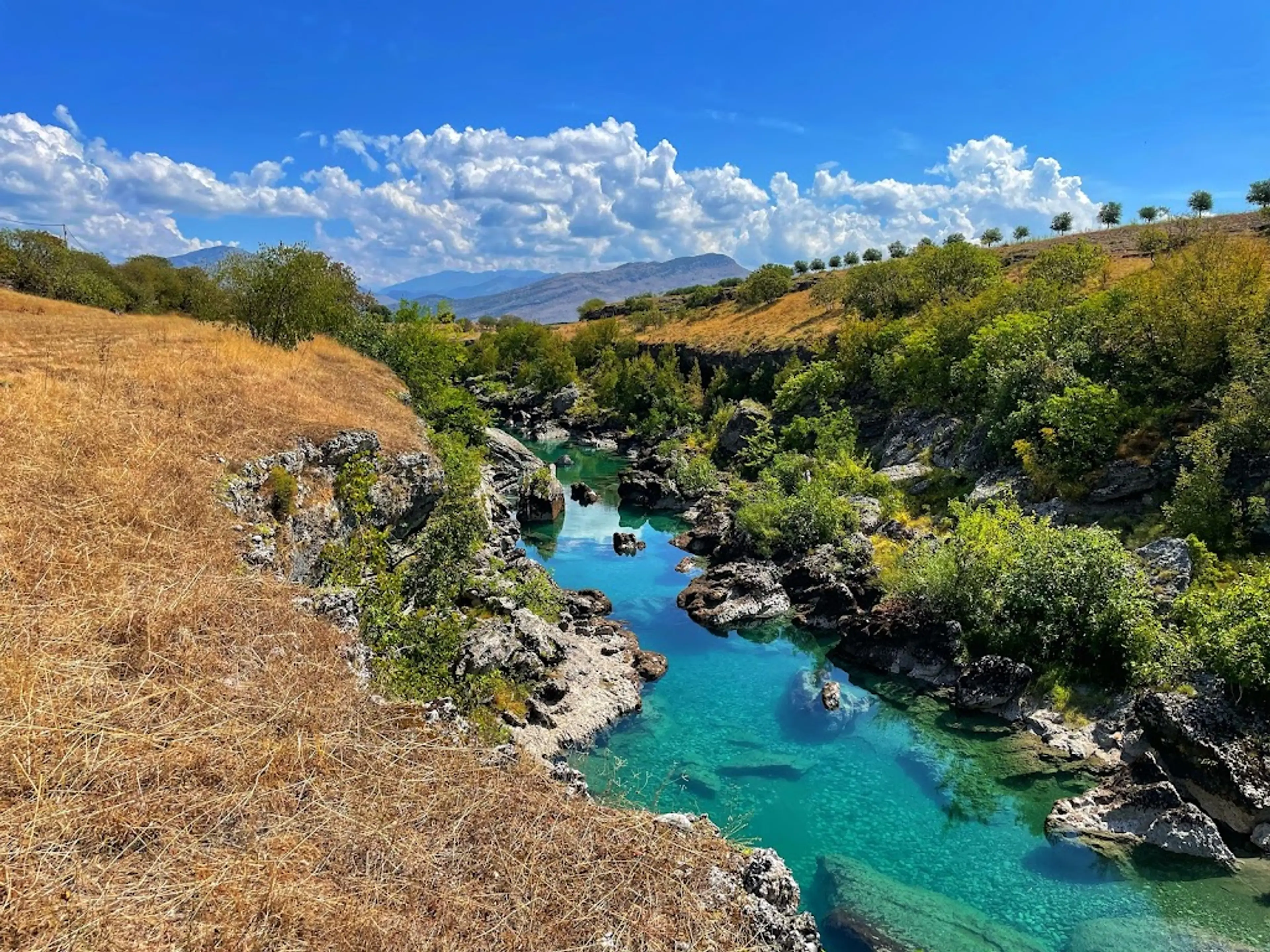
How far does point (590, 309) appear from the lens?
498 ft

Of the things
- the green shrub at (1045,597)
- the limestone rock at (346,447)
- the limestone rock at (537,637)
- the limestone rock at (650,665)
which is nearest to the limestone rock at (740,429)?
the green shrub at (1045,597)

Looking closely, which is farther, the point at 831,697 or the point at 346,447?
the point at 831,697

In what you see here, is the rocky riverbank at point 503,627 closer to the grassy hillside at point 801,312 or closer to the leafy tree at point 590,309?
the grassy hillside at point 801,312

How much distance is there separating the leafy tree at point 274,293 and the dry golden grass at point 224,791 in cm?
2204

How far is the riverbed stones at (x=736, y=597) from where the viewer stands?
31.0 m

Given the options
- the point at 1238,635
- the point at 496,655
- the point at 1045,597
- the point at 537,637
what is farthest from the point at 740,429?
the point at 1238,635

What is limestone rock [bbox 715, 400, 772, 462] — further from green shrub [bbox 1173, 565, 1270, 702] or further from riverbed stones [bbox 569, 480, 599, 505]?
green shrub [bbox 1173, 565, 1270, 702]

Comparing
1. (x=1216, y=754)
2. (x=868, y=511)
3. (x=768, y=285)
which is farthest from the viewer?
(x=768, y=285)

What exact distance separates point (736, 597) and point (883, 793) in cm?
1354

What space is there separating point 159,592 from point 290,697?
280cm

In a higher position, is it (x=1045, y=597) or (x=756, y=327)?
(x=756, y=327)

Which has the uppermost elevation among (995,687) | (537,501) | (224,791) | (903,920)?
(224,791)

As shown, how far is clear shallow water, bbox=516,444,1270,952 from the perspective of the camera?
49.2 ft

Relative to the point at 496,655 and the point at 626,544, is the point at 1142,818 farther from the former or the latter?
the point at 626,544
